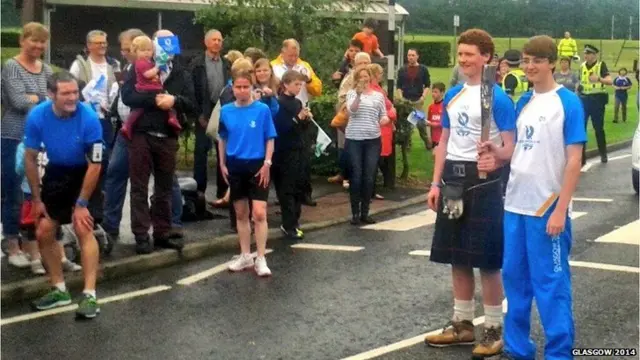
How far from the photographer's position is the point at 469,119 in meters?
6.68

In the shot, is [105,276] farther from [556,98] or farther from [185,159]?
[185,159]

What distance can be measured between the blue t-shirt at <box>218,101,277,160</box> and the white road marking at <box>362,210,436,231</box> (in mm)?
2749

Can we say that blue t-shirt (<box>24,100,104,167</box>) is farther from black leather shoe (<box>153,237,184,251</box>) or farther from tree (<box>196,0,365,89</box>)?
tree (<box>196,0,365,89</box>)

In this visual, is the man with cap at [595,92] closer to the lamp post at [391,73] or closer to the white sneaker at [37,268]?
the lamp post at [391,73]

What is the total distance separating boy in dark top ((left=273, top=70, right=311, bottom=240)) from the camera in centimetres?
1099

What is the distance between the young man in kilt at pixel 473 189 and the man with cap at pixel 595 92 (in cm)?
1150

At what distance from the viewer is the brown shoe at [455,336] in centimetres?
701

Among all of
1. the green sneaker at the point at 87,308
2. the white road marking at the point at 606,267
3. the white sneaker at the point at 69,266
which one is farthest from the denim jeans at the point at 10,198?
the white road marking at the point at 606,267

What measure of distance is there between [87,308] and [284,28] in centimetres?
912

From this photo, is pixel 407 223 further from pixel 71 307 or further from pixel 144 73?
pixel 71 307

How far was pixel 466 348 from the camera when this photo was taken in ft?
23.0

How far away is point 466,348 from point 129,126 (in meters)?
4.17

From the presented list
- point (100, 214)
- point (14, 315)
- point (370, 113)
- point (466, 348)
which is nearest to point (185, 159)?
point (370, 113)

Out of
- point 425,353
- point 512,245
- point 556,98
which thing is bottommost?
point 425,353
